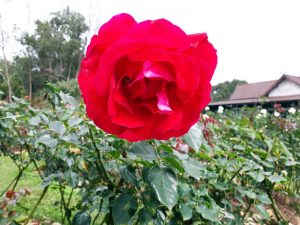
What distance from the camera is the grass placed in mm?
2171

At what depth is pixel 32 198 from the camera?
3.38m

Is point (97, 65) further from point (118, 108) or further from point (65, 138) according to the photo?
point (65, 138)

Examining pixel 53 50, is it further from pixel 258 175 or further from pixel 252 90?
pixel 258 175

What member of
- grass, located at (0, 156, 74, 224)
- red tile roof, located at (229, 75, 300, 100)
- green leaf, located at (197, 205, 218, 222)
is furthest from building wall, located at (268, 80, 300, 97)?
green leaf, located at (197, 205, 218, 222)

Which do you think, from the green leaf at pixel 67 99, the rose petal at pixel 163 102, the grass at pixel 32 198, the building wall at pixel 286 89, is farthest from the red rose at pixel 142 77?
the building wall at pixel 286 89

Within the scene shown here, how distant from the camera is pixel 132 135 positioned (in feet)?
1.72

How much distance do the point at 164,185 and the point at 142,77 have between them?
242 millimetres

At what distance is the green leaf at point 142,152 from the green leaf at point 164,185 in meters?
0.02

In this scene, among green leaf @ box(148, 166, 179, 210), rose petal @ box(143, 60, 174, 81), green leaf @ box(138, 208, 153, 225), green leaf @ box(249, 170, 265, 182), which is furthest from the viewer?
green leaf @ box(249, 170, 265, 182)

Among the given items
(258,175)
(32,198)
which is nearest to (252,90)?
(32,198)

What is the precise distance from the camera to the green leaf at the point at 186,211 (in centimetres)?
90

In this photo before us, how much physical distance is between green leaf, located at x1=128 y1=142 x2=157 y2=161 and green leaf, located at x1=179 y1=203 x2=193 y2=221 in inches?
11.3

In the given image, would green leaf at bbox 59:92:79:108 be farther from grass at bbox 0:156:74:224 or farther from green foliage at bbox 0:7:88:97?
green foliage at bbox 0:7:88:97

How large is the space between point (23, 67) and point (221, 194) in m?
30.0
